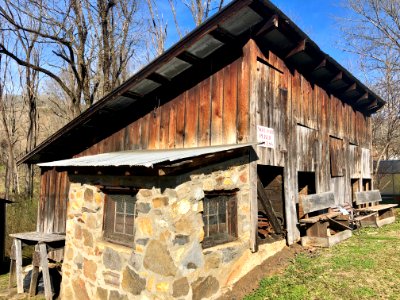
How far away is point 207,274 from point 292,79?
4.82 m

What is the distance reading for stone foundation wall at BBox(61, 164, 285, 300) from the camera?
4.46 metres

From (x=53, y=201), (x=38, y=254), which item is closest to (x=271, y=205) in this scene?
(x=38, y=254)

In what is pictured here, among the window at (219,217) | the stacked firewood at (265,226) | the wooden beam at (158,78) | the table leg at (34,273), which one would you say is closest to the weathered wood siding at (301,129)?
the stacked firewood at (265,226)

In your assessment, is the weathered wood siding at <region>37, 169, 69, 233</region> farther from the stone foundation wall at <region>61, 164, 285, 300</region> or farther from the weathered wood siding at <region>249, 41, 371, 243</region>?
the weathered wood siding at <region>249, 41, 371, 243</region>

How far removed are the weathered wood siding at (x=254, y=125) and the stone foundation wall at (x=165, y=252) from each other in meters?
0.64

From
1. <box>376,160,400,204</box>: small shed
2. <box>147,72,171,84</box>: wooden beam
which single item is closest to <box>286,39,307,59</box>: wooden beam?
<box>147,72,171,84</box>: wooden beam

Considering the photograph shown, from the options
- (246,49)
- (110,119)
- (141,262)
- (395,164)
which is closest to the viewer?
(141,262)

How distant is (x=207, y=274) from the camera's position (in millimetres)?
4832

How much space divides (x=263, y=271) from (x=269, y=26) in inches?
168

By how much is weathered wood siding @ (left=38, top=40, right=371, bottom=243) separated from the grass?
91cm

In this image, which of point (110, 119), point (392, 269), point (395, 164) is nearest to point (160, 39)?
point (110, 119)

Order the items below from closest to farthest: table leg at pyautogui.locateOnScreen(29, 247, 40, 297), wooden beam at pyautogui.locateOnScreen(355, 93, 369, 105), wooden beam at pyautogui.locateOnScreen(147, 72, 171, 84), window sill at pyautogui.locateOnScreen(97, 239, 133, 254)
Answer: window sill at pyautogui.locateOnScreen(97, 239, 133, 254) < wooden beam at pyautogui.locateOnScreen(147, 72, 171, 84) < table leg at pyautogui.locateOnScreen(29, 247, 40, 297) < wooden beam at pyautogui.locateOnScreen(355, 93, 369, 105)

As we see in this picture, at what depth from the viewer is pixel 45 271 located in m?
7.16

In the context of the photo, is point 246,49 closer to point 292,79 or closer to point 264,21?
point 264,21
